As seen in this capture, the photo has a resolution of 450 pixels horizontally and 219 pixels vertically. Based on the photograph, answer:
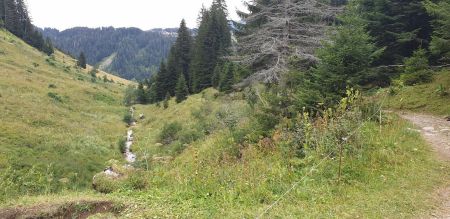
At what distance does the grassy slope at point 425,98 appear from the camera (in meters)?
13.6

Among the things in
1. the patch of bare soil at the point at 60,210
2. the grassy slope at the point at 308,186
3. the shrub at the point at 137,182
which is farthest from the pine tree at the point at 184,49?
the patch of bare soil at the point at 60,210

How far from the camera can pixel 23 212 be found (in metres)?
7.88

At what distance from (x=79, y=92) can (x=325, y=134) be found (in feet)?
144

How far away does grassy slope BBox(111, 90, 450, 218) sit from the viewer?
20.5 feet

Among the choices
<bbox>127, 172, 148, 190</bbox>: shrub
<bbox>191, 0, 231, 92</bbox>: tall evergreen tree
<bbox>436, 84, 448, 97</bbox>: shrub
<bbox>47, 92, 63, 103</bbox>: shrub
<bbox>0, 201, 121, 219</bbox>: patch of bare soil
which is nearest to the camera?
<bbox>0, 201, 121, 219</bbox>: patch of bare soil

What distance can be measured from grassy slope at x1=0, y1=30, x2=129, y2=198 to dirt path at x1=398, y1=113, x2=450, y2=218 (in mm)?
13121

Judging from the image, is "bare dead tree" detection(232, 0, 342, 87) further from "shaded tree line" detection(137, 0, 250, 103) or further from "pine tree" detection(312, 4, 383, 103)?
"shaded tree line" detection(137, 0, 250, 103)

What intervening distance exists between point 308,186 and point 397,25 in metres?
16.8

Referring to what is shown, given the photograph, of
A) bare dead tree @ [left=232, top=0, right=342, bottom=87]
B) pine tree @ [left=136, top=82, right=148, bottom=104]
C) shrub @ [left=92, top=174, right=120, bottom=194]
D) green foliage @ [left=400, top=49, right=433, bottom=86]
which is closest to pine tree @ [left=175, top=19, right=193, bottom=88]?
pine tree @ [left=136, top=82, right=148, bottom=104]

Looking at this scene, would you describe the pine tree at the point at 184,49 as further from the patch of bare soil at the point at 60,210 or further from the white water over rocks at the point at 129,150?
the patch of bare soil at the point at 60,210

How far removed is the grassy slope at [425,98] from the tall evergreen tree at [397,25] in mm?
4092

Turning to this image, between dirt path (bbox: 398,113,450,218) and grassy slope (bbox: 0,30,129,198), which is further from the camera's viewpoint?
grassy slope (bbox: 0,30,129,198)

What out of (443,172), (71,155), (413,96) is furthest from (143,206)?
(71,155)

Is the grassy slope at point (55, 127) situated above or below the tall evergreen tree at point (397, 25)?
below
